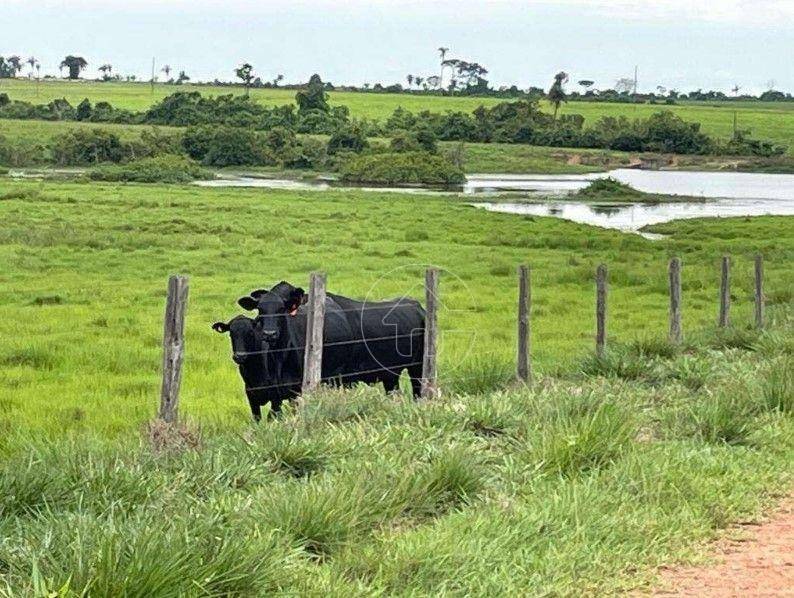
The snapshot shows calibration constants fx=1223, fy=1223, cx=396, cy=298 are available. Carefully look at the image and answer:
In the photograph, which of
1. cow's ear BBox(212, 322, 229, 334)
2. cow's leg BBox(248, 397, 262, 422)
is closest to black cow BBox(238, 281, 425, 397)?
cow's ear BBox(212, 322, 229, 334)

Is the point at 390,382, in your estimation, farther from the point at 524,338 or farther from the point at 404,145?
the point at 404,145

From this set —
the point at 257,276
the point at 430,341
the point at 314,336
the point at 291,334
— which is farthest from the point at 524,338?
the point at 257,276

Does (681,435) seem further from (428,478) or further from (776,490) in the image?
(428,478)

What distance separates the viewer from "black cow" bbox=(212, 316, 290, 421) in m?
11.5

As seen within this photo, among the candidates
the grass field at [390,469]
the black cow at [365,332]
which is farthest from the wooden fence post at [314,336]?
the black cow at [365,332]

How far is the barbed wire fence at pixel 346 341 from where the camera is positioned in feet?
26.8

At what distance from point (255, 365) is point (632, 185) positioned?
7500 centimetres

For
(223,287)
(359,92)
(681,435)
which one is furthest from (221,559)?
(359,92)

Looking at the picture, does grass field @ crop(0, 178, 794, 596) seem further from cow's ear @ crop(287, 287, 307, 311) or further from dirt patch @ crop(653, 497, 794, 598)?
cow's ear @ crop(287, 287, 307, 311)

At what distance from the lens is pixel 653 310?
901 inches

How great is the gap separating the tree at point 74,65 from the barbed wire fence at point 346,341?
586 ft

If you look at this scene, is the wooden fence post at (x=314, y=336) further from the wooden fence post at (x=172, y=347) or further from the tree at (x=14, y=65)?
the tree at (x=14, y=65)

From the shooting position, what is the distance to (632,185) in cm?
8406

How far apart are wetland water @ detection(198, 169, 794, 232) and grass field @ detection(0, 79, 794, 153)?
94.0ft
